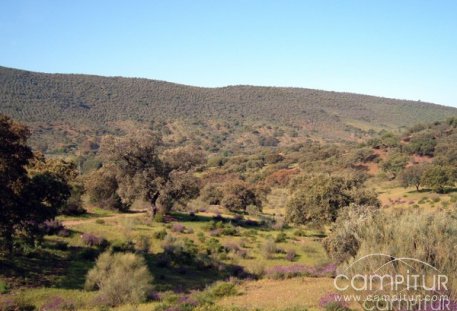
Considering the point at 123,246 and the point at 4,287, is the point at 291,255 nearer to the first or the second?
the point at 123,246

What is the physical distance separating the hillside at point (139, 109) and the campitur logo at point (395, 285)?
332 feet

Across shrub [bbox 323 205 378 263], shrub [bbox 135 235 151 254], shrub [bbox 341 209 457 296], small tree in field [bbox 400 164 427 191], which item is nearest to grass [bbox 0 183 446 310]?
shrub [bbox 135 235 151 254]

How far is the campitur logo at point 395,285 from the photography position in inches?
507

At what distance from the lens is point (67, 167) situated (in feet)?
127

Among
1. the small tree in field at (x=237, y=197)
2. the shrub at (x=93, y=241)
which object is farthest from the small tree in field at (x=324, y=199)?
the shrub at (x=93, y=241)

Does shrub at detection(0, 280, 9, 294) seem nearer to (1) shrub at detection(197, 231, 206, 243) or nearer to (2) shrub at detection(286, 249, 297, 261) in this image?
(1) shrub at detection(197, 231, 206, 243)

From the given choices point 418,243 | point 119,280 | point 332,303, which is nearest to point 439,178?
point 418,243

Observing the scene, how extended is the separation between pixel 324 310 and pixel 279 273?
9465 millimetres

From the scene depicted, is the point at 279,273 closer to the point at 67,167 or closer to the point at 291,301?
the point at 291,301

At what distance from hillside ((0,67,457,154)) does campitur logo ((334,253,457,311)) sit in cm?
10120

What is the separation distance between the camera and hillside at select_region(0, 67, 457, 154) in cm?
12312

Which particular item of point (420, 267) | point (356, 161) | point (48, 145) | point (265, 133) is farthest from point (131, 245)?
point (265, 133)

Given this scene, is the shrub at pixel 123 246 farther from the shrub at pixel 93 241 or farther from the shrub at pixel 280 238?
the shrub at pixel 280 238

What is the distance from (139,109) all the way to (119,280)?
13792 centimetres
